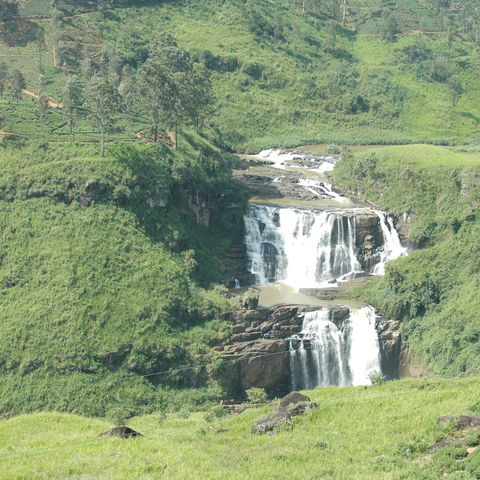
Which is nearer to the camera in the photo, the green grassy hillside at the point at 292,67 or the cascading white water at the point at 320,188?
the cascading white water at the point at 320,188

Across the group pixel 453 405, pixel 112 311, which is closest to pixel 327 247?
pixel 112 311

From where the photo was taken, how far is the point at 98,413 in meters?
49.0

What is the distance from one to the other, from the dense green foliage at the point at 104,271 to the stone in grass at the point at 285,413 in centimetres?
1592

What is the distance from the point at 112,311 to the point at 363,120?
3007 inches

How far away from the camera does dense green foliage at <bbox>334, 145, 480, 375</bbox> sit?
5506cm

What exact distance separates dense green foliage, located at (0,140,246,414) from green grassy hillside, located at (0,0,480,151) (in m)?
28.0

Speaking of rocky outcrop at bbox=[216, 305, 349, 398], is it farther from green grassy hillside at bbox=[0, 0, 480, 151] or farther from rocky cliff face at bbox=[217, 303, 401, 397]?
green grassy hillside at bbox=[0, 0, 480, 151]

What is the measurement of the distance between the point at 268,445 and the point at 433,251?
123ft

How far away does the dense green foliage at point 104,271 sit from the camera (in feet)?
168

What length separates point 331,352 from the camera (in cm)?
5694

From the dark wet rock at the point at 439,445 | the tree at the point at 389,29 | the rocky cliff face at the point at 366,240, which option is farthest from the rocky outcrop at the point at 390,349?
the tree at the point at 389,29

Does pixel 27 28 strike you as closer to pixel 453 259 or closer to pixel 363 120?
pixel 363 120

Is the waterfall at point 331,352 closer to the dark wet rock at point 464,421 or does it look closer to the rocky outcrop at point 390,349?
the rocky outcrop at point 390,349

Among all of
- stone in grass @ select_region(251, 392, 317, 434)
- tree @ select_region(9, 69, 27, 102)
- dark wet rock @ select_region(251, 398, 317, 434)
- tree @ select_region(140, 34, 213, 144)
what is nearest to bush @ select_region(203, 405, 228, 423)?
stone in grass @ select_region(251, 392, 317, 434)
